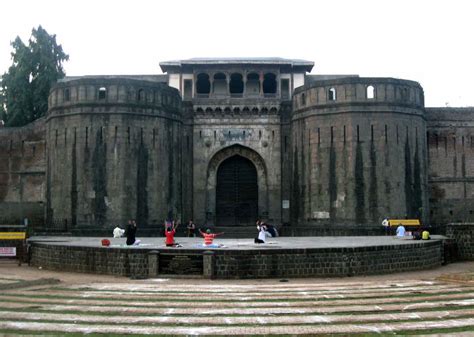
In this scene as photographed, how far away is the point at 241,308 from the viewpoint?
10.8m

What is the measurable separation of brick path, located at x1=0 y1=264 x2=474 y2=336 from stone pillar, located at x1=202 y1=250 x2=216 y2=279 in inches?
44.6

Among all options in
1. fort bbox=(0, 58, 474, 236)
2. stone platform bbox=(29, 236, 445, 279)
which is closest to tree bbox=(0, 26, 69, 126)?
fort bbox=(0, 58, 474, 236)

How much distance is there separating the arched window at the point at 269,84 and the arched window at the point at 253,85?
58cm

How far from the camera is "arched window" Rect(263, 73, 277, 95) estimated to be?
130 ft

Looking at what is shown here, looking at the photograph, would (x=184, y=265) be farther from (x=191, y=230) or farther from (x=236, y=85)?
(x=236, y=85)

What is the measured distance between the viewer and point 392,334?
8.70 meters

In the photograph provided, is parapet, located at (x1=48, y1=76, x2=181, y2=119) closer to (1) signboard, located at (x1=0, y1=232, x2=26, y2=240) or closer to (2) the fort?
(2) the fort

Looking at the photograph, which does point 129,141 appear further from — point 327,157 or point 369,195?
point 369,195

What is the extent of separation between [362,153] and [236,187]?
7909 mm

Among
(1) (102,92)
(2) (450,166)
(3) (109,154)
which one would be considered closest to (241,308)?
(3) (109,154)

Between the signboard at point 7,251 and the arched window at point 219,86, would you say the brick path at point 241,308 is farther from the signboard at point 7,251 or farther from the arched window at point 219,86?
the arched window at point 219,86

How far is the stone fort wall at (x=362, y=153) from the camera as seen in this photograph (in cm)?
3011

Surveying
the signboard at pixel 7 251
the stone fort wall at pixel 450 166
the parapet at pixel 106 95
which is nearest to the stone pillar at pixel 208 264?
the signboard at pixel 7 251

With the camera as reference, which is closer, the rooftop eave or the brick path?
the brick path
